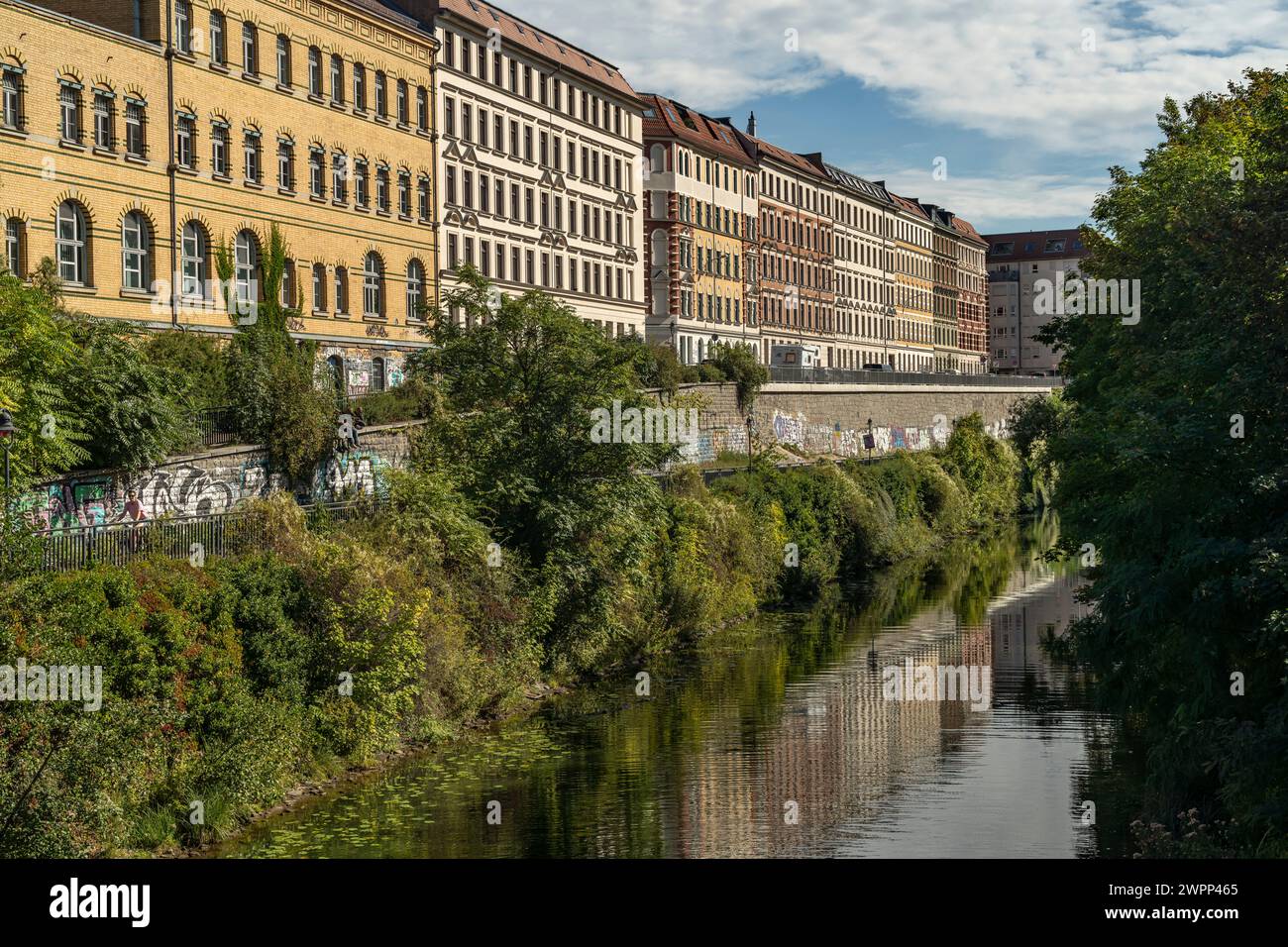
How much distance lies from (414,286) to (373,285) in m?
2.81

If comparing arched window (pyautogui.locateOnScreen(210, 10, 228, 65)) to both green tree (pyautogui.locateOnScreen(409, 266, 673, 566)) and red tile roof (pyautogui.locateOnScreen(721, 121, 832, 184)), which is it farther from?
red tile roof (pyautogui.locateOnScreen(721, 121, 832, 184))

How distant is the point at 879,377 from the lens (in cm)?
8150

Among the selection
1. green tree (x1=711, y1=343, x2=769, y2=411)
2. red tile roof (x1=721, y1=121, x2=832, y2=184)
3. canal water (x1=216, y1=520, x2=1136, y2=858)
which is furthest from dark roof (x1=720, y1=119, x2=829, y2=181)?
canal water (x1=216, y1=520, x2=1136, y2=858)

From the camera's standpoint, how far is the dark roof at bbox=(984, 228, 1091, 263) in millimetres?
168250

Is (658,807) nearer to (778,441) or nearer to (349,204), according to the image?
(349,204)

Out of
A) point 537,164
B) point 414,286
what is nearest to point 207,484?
point 414,286

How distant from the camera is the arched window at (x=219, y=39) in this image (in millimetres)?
42688

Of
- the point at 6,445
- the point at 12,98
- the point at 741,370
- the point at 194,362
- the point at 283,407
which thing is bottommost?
the point at 6,445

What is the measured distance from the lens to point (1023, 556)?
6475cm

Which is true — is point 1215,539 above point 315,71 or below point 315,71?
below

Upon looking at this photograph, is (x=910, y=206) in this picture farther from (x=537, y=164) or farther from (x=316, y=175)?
(x=316, y=175)

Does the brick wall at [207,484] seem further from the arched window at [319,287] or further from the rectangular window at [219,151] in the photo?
the arched window at [319,287]

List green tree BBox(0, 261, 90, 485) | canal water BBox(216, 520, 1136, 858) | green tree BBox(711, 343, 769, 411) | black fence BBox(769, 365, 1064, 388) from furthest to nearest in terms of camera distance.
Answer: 1. black fence BBox(769, 365, 1064, 388)
2. green tree BBox(711, 343, 769, 411)
3. green tree BBox(0, 261, 90, 485)
4. canal water BBox(216, 520, 1136, 858)

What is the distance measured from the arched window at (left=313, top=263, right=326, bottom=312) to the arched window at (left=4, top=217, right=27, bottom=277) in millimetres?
12164
